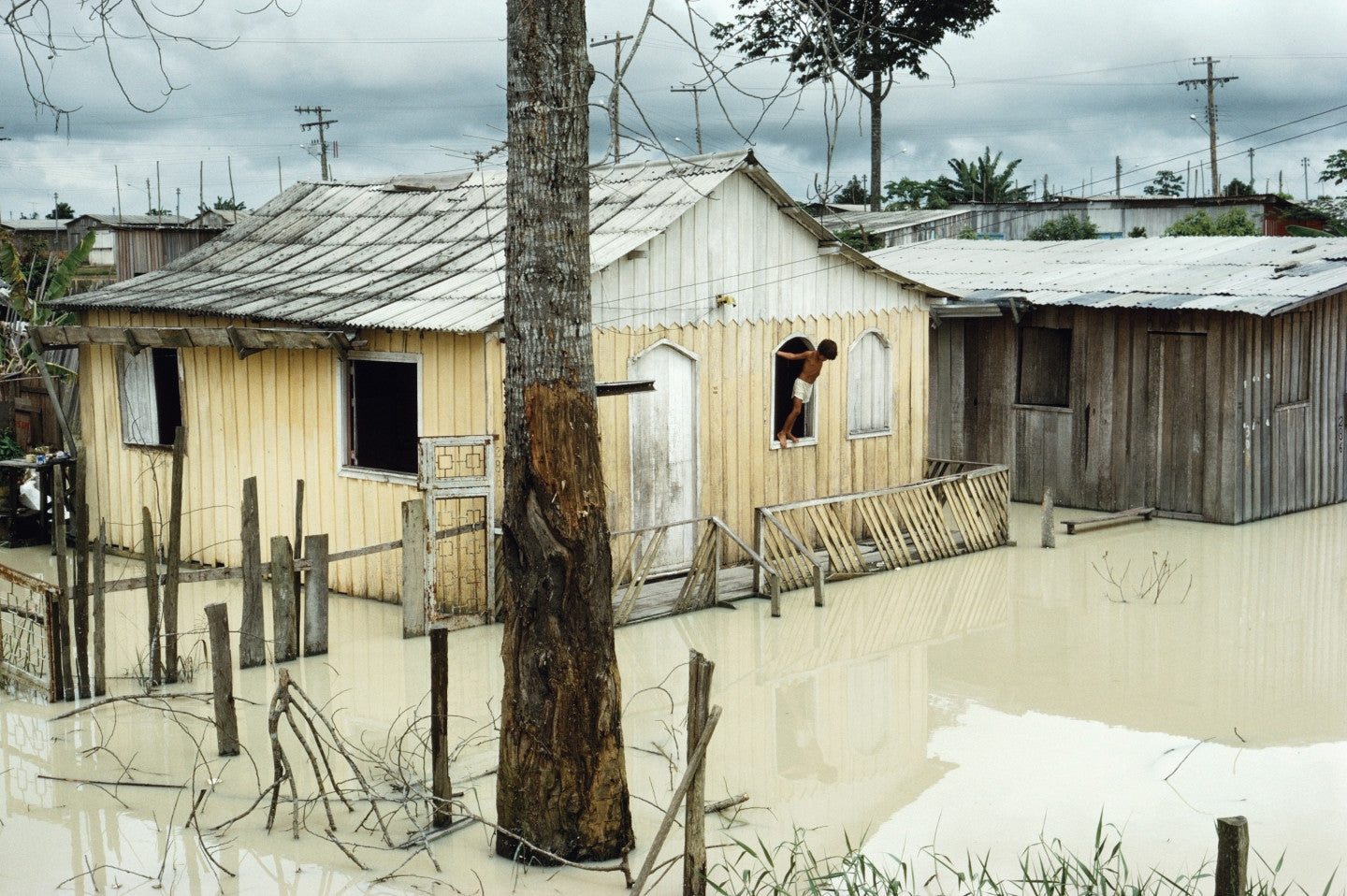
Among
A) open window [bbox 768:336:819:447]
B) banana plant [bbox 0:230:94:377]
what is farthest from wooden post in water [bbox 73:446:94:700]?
open window [bbox 768:336:819:447]

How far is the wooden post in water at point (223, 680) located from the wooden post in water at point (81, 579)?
5.46ft

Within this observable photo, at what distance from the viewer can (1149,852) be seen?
7.21 metres

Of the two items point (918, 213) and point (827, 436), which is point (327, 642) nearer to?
point (827, 436)

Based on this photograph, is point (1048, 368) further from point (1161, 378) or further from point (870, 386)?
point (870, 386)

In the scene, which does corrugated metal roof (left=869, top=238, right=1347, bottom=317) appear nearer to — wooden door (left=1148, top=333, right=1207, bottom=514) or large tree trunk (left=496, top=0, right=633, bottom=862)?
wooden door (left=1148, top=333, right=1207, bottom=514)

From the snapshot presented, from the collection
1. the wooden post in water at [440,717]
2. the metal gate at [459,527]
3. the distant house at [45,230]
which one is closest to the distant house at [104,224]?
the distant house at [45,230]

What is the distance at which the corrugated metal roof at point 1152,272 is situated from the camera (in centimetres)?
1691

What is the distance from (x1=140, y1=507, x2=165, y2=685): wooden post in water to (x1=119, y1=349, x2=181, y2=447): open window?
5622mm

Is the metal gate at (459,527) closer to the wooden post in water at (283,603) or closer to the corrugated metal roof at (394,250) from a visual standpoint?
the corrugated metal roof at (394,250)

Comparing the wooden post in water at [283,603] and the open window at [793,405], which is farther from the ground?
the open window at [793,405]

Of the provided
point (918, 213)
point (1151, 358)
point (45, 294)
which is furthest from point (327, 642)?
point (918, 213)

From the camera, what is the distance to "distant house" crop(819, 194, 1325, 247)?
35.9m

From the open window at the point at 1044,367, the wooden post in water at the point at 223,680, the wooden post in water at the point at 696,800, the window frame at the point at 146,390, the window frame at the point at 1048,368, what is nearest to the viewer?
the wooden post in water at the point at 696,800

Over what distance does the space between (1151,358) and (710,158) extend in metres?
7.25
